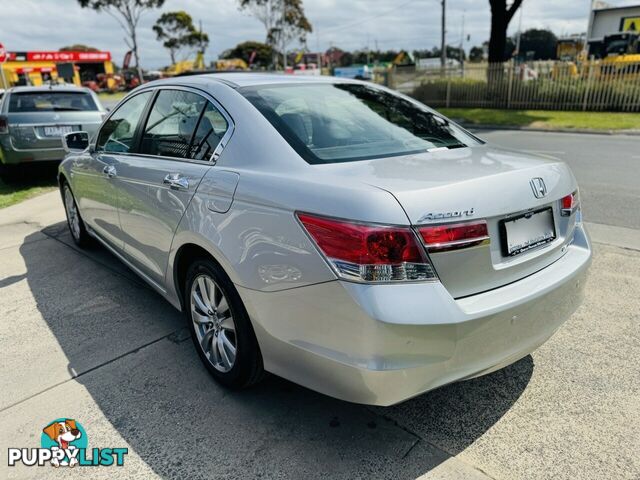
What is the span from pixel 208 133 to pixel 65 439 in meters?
1.73

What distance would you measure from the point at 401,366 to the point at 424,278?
1.14 feet

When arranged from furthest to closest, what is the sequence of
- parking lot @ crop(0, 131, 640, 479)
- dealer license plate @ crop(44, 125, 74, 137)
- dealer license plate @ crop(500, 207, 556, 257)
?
dealer license plate @ crop(44, 125, 74, 137)
parking lot @ crop(0, 131, 640, 479)
dealer license plate @ crop(500, 207, 556, 257)

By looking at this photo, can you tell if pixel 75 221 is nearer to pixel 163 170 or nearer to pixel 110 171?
pixel 110 171

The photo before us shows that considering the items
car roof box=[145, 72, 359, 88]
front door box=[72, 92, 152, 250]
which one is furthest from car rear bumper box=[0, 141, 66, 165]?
car roof box=[145, 72, 359, 88]

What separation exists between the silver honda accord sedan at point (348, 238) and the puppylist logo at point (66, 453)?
65cm

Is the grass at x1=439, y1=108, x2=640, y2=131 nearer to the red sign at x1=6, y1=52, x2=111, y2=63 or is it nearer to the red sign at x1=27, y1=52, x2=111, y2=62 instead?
the red sign at x1=6, y1=52, x2=111, y2=63

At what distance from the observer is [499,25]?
19.1m

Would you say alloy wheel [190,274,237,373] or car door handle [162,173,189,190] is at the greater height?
car door handle [162,173,189,190]

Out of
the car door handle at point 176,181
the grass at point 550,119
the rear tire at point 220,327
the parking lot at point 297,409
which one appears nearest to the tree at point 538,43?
the grass at point 550,119

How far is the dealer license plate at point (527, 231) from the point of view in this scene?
2115mm

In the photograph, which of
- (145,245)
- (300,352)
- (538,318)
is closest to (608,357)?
(538,318)

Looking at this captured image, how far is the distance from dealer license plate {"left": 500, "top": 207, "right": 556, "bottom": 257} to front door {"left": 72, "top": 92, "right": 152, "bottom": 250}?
2.64m

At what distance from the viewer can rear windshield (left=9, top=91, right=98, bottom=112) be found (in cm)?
840

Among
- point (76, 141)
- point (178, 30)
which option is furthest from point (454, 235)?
Answer: point (178, 30)
